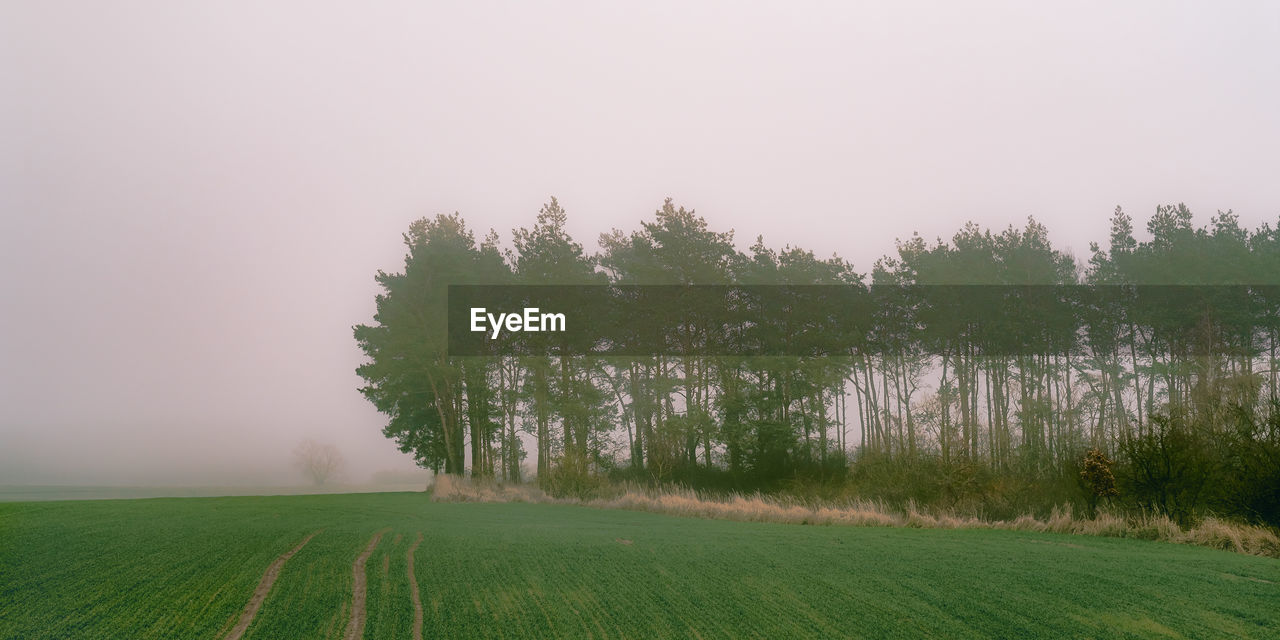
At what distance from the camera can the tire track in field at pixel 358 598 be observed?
6043 millimetres

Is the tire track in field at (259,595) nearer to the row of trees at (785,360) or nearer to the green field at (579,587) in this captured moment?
the green field at (579,587)

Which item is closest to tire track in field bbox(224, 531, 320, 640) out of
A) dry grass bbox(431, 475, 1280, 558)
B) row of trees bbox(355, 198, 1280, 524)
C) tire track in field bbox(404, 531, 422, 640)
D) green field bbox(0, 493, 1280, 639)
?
green field bbox(0, 493, 1280, 639)

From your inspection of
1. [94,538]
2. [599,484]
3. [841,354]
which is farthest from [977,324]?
[94,538]

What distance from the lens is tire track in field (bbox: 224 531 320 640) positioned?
6008mm

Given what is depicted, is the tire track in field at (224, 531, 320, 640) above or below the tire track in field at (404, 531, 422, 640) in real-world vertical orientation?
above

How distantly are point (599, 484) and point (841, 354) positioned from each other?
41.0 feet

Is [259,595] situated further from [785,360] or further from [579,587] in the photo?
[785,360]

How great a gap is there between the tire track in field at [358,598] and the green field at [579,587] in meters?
0.06

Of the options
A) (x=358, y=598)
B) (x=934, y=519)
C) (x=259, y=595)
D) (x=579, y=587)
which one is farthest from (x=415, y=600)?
(x=934, y=519)

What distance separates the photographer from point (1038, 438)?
1022 inches

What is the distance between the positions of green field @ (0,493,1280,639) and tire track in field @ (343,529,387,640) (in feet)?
0.19

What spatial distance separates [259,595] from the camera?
6.74 metres

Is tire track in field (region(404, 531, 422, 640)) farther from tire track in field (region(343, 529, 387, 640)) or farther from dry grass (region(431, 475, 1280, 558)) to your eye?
dry grass (region(431, 475, 1280, 558))

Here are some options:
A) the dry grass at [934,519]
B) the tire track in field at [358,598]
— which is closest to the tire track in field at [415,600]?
the tire track in field at [358,598]
